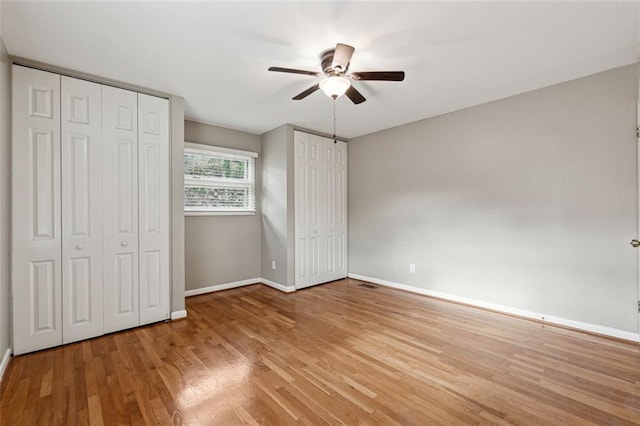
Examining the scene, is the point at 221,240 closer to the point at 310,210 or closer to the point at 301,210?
the point at 301,210

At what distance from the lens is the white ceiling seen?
1.91 meters

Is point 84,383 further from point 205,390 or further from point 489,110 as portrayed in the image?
point 489,110

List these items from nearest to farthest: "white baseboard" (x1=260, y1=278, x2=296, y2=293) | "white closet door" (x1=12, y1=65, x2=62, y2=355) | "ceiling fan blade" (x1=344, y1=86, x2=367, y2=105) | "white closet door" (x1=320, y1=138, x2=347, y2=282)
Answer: "white closet door" (x1=12, y1=65, x2=62, y2=355), "ceiling fan blade" (x1=344, y1=86, x2=367, y2=105), "white baseboard" (x1=260, y1=278, x2=296, y2=293), "white closet door" (x1=320, y1=138, x2=347, y2=282)

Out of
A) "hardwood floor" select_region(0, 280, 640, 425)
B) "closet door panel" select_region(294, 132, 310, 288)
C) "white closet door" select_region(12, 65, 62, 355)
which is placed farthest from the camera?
"closet door panel" select_region(294, 132, 310, 288)

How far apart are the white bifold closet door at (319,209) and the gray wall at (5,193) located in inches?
121

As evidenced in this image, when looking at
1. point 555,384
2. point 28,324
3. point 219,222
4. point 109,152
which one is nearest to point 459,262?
point 555,384

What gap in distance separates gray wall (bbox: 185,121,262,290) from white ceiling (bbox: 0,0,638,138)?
1207 millimetres

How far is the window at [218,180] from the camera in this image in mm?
4215

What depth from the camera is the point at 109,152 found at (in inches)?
113

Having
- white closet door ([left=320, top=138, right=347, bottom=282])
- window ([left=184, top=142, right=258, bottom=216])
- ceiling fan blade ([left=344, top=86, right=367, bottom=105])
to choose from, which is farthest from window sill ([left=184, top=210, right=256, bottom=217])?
ceiling fan blade ([left=344, top=86, right=367, bottom=105])

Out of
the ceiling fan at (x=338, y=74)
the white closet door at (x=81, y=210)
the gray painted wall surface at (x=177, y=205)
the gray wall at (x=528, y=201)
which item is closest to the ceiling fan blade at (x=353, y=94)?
the ceiling fan at (x=338, y=74)

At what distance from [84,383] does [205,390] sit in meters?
0.91

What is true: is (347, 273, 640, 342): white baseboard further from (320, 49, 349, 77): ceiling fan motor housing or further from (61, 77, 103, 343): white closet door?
(61, 77, 103, 343): white closet door

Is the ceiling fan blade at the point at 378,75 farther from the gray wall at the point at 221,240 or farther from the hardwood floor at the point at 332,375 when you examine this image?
the gray wall at the point at 221,240
